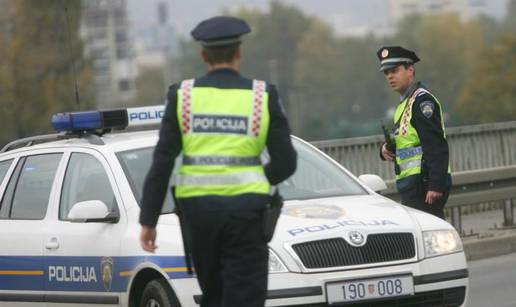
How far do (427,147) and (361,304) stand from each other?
184 cm

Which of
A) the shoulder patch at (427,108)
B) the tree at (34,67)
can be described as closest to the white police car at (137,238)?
the shoulder patch at (427,108)

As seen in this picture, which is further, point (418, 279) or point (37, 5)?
point (37, 5)

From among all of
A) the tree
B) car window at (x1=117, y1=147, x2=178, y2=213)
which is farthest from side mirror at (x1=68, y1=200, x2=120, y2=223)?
the tree

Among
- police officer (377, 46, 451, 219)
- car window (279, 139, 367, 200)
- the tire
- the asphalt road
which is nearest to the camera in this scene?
the tire

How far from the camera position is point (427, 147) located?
30.6 feet

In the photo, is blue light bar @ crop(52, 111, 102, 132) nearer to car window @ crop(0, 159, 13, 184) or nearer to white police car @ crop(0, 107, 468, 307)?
white police car @ crop(0, 107, 468, 307)

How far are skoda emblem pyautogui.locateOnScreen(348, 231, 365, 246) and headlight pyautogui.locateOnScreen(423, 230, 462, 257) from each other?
41 cm

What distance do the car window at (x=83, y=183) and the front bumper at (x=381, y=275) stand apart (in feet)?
3.96

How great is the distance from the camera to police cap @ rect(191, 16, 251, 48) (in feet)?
19.9

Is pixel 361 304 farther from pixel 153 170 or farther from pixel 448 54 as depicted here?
pixel 448 54

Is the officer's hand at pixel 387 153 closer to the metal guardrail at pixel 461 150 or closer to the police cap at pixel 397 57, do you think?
the police cap at pixel 397 57

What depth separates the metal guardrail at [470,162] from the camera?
14.1 m

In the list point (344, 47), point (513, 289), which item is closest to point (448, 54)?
point (344, 47)

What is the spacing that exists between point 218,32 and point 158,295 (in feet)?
7.71
